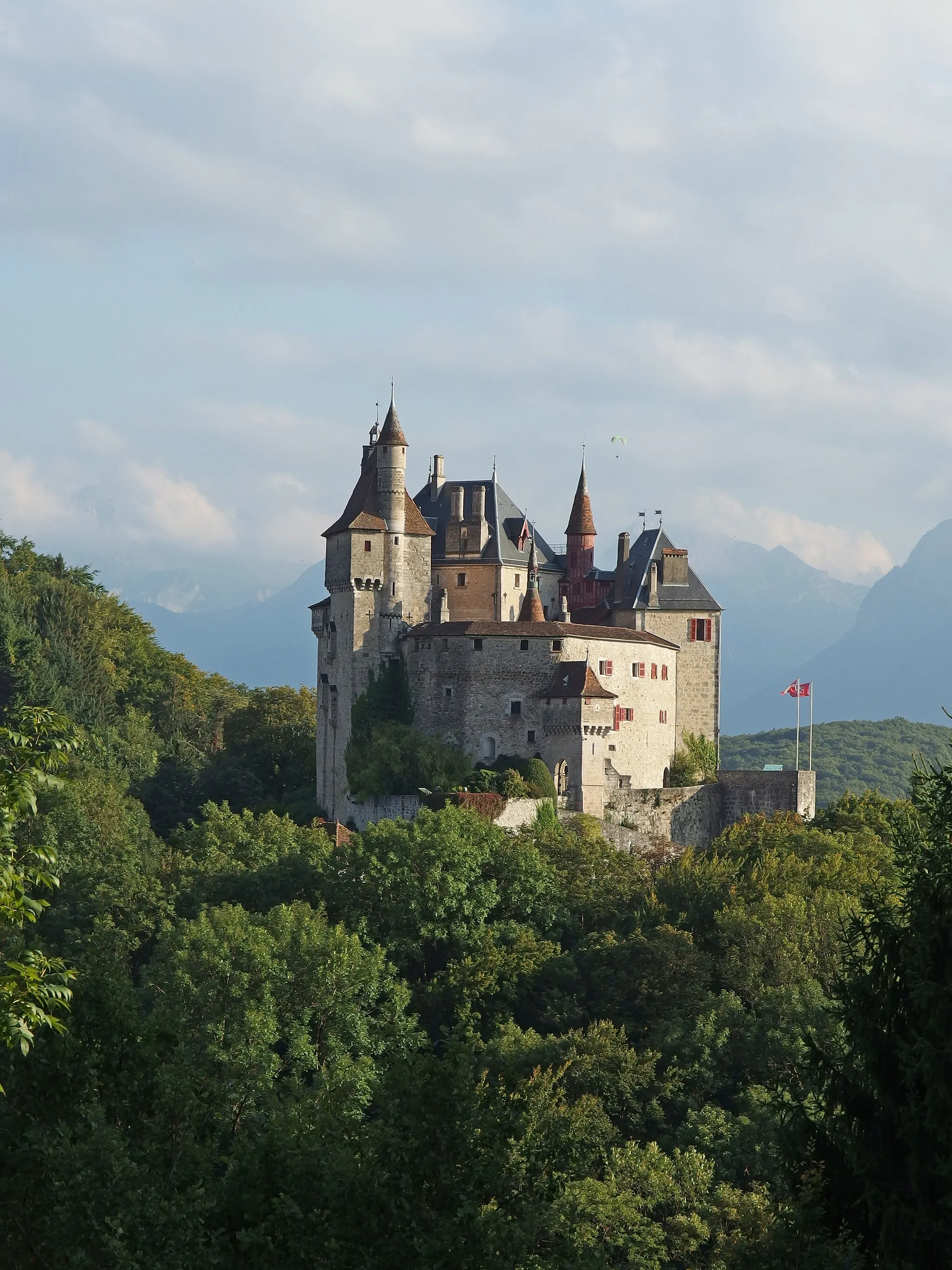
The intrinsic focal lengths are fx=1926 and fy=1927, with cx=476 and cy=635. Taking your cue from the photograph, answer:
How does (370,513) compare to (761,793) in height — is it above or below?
above

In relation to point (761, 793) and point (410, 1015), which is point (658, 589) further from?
point (410, 1015)

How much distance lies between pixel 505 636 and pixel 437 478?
12203 millimetres

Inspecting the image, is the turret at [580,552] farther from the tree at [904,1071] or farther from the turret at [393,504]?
the tree at [904,1071]

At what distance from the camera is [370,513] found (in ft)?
253

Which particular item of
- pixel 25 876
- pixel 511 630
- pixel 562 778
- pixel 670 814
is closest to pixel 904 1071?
pixel 25 876

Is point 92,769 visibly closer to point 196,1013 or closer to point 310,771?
point 310,771

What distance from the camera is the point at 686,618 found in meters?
83.3

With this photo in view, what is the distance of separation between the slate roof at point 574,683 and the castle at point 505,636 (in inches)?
2.5

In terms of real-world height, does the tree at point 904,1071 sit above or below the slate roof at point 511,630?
below

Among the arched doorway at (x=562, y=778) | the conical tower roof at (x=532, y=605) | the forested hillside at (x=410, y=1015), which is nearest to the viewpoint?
the forested hillside at (x=410, y=1015)

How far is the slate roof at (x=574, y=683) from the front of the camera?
243 feet

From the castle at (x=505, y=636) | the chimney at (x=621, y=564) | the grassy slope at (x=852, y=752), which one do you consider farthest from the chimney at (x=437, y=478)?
the grassy slope at (x=852, y=752)

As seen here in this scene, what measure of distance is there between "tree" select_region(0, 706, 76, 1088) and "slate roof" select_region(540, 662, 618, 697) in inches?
2004

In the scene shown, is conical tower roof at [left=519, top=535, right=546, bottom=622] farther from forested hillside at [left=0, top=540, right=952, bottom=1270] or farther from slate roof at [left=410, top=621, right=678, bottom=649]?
forested hillside at [left=0, top=540, right=952, bottom=1270]
